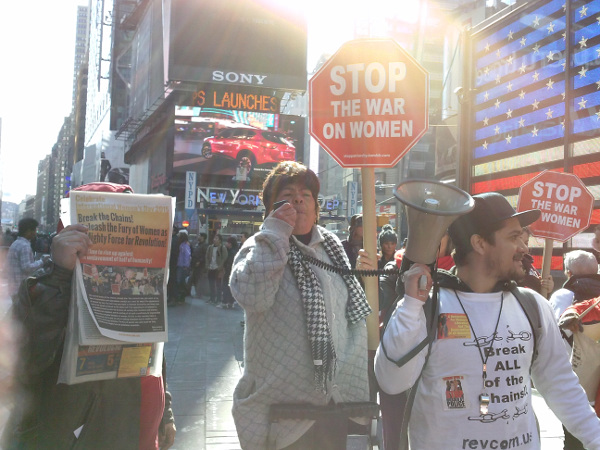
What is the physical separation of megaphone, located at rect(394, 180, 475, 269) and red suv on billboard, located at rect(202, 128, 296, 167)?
125 feet

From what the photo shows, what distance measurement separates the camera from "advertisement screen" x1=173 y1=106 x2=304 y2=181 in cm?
3928

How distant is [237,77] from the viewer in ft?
126

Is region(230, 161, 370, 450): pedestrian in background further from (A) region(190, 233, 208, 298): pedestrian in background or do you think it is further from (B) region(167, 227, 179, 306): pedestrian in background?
(A) region(190, 233, 208, 298): pedestrian in background

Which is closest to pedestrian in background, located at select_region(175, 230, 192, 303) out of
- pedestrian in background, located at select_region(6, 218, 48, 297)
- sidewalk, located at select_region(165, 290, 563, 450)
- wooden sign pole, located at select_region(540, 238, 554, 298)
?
sidewalk, located at select_region(165, 290, 563, 450)

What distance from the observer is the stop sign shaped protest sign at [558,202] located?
5.25 metres

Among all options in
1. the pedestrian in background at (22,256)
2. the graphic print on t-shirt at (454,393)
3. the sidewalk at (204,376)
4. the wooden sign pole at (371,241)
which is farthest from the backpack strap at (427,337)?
the pedestrian in background at (22,256)

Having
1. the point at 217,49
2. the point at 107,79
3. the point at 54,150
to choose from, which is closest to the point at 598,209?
the point at 217,49

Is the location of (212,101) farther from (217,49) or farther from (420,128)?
(420,128)

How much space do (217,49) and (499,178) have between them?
3019 cm

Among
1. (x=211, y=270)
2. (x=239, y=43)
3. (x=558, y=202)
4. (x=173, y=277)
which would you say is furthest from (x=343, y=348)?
(x=239, y=43)

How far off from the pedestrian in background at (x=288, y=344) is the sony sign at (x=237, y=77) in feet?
122

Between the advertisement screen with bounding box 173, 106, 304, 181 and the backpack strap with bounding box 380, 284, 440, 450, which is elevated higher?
the advertisement screen with bounding box 173, 106, 304, 181

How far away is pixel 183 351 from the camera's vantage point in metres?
8.22

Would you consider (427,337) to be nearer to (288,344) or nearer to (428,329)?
(428,329)
